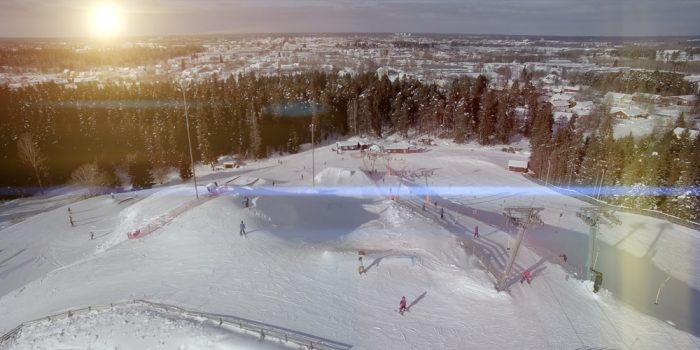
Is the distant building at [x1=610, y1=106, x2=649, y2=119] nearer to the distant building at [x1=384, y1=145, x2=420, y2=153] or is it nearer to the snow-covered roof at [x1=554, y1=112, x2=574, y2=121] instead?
the snow-covered roof at [x1=554, y1=112, x2=574, y2=121]

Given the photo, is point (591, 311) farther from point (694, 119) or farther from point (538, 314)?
point (694, 119)

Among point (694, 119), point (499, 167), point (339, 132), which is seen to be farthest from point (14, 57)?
point (694, 119)

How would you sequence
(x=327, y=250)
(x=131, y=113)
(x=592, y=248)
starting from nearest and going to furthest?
(x=327, y=250) → (x=592, y=248) → (x=131, y=113)

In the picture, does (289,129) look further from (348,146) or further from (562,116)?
(562,116)

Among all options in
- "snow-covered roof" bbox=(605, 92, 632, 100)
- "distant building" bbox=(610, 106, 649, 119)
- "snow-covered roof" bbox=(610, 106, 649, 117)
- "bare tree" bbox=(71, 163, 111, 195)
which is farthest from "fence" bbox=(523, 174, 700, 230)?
"snow-covered roof" bbox=(605, 92, 632, 100)

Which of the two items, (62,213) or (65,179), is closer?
(62,213)

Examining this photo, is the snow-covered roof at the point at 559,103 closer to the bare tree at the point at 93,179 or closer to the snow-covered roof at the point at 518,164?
the snow-covered roof at the point at 518,164

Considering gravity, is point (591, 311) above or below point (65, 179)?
above

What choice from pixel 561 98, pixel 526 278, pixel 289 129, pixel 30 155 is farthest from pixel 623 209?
pixel 30 155
